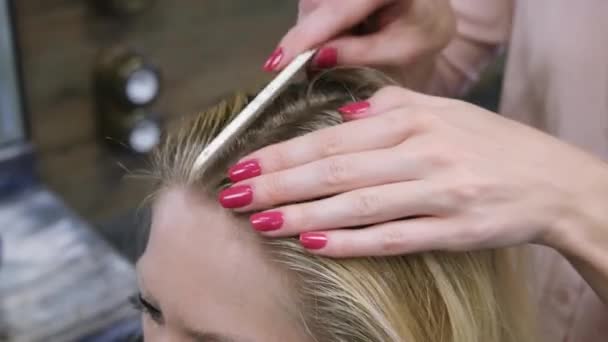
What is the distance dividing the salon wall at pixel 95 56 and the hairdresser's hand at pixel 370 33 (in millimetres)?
1016

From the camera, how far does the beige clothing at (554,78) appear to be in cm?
95

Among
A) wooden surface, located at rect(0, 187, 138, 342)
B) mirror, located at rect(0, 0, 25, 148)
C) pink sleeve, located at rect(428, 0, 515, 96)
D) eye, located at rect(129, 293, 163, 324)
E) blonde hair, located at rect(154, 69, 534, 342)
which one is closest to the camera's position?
blonde hair, located at rect(154, 69, 534, 342)

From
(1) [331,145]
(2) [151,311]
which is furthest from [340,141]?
(2) [151,311]

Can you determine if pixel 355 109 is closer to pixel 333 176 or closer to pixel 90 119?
pixel 333 176

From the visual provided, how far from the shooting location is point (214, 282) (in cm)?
83

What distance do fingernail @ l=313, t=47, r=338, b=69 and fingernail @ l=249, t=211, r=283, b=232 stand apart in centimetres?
20

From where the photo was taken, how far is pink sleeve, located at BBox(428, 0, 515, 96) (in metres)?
1.11

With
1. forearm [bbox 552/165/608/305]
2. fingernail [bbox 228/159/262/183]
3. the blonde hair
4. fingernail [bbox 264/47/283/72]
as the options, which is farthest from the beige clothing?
fingernail [bbox 228/159/262/183]

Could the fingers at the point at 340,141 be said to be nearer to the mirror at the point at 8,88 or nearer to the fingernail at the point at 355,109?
the fingernail at the point at 355,109

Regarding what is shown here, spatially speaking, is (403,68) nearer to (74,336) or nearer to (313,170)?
(313,170)

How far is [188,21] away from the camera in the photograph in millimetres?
2012

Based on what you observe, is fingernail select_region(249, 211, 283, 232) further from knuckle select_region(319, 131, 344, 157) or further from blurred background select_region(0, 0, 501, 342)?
blurred background select_region(0, 0, 501, 342)

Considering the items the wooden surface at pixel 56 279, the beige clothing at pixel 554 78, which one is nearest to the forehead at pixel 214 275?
the beige clothing at pixel 554 78

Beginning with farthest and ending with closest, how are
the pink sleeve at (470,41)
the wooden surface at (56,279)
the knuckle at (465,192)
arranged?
the wooden surface at (56,279), the pink sleeve at (470,41), the knuckle at (465,192)
